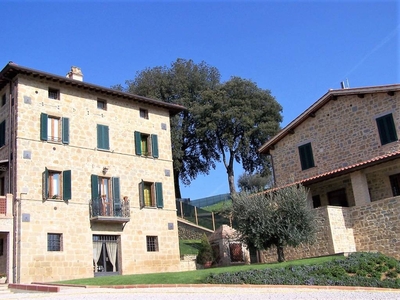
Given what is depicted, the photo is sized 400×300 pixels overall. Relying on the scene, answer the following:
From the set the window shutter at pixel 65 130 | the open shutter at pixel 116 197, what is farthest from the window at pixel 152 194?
the window shutter at pixel 65 130

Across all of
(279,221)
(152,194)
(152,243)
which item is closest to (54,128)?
(152,194)

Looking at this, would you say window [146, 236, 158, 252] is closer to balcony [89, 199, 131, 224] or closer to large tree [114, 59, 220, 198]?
balcony [89, 199, 131, 224]

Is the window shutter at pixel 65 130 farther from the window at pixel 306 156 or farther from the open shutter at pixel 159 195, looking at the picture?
the window at pixel 306 156

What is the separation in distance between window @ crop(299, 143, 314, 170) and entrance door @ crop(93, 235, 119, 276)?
39.9 feet

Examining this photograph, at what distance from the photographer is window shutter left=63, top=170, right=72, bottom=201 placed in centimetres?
2377

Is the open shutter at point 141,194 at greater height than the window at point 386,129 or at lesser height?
lesser

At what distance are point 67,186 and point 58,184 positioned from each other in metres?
0.55

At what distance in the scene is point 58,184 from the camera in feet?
79.0

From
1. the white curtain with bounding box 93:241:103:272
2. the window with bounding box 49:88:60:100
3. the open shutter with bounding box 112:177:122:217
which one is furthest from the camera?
the open shutter with bounding box 112:177:122:217

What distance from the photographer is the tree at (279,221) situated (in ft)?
70.3

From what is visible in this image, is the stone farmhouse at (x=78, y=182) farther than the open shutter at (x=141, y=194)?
No

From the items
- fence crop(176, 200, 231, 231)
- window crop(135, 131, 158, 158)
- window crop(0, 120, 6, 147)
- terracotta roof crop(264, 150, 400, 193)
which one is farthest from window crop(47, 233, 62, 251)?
fence crop(176, 200, 231, 231)

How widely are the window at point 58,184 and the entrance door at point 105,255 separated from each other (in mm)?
2771

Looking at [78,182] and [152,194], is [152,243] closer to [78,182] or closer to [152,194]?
[152,194]
